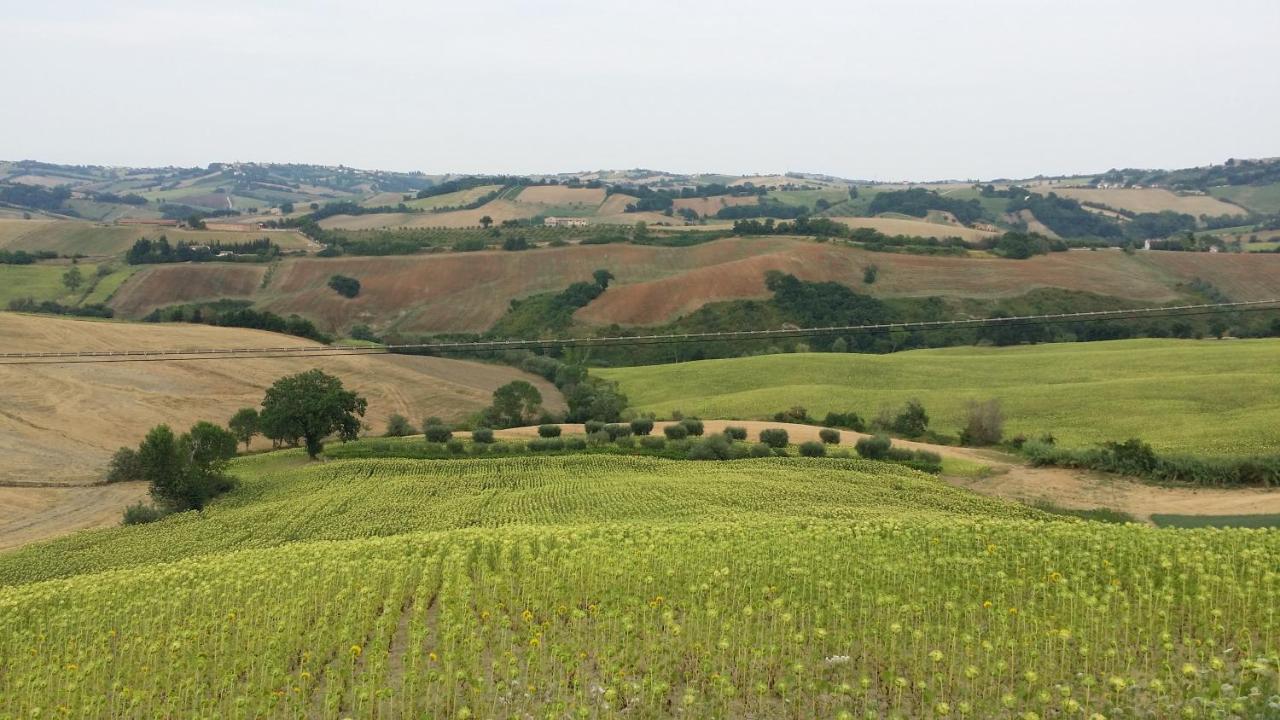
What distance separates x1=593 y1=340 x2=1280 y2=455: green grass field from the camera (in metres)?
60.2


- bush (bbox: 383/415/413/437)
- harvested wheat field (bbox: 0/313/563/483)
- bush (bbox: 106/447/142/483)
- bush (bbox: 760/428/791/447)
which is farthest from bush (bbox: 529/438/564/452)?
bush (bbox: 106/447/142/483)

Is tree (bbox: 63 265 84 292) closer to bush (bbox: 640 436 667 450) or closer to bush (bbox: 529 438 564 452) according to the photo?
bush (bbox: 529 438 564 452)

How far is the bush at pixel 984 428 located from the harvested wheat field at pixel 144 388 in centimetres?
3394

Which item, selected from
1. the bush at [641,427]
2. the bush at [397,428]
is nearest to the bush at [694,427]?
the bush at [641,427]

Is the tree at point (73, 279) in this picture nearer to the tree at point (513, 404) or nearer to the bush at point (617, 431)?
the tree at point (513, 404)

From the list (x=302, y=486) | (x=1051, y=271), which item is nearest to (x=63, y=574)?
(x=302, y=486)

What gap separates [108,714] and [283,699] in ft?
12.4

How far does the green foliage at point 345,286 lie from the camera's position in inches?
5212

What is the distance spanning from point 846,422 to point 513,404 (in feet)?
82.4

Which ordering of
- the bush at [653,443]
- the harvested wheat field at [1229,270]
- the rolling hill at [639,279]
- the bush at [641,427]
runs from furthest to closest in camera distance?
the harvested wheat field at [1229,270] → the rolling hill at [639,279] → the bush at [641,427] → the bush at [653,443]

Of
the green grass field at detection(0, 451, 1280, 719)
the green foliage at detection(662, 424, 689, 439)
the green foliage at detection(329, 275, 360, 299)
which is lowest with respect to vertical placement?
the green foliage at detection(662, 424, 689, 439)

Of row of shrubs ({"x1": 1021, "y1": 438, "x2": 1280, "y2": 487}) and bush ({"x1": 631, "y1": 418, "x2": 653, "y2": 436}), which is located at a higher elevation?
row of shrubs ({"x1": 1021, "y1": 438, "x2": 1280, "y2": 487})

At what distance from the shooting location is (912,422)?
6494 centimetres

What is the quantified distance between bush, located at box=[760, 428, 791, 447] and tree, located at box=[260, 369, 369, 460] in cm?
2642
